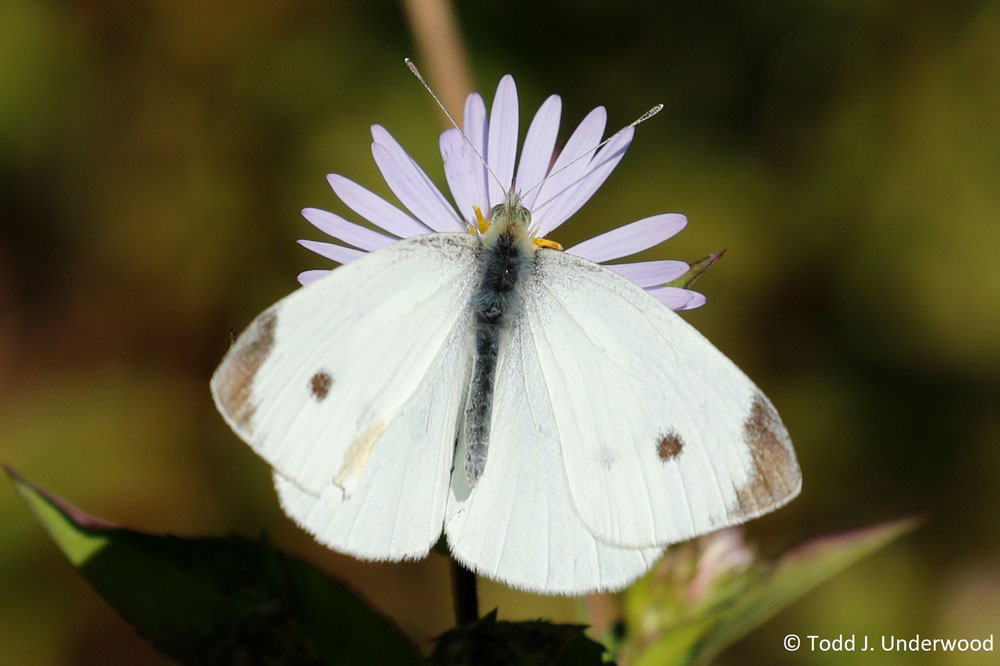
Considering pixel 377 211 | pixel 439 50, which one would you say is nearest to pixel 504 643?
pixel 377 211

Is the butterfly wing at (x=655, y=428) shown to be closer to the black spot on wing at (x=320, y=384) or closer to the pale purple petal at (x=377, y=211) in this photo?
the black spot on wing at (x=320, y=384)

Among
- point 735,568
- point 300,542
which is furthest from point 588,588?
point 300,542

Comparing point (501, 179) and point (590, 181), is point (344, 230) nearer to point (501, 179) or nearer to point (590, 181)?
point (501, 179)

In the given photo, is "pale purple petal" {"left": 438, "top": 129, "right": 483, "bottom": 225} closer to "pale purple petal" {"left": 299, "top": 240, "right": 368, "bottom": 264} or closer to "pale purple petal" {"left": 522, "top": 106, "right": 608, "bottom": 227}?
"pale purple petal" {"left": 522, "top": 106, "right": 608, "bottom": 227}

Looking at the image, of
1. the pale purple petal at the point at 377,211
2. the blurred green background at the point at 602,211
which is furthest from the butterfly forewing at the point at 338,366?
the blurred green background at the point at 602,211

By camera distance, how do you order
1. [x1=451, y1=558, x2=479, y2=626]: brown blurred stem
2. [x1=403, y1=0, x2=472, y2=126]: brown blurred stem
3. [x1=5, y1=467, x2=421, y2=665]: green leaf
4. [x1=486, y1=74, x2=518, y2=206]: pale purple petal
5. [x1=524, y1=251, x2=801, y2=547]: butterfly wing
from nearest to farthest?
[x1=5, y1=467, x2=421, y2=665]: green leaf, [x1=524, y1=251, x2=801, y2=547]: butterfly wing, [x1=451, y1=558, x2=479, y2=626]: brown blurred stem, [x1=486, y1=74, x2=518, y2=206]: pale purple petal, [x1=403, y1=0, x2=472, y2=126]: brown blurred stem

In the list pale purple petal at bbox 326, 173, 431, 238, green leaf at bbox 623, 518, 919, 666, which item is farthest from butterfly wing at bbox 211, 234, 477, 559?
green leaf at bbox 623, 518, 919, 666
